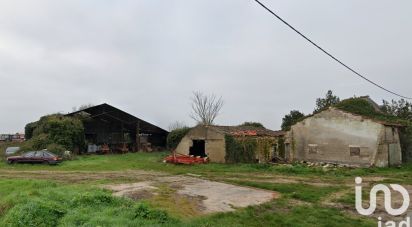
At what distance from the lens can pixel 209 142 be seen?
33.3 metres

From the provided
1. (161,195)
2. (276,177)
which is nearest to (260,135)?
(276,177)

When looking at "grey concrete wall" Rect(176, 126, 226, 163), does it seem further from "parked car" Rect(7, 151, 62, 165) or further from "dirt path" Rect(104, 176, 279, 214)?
"dirt path" Rect(104, 176, 279, 214)

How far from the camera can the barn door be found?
2938cm

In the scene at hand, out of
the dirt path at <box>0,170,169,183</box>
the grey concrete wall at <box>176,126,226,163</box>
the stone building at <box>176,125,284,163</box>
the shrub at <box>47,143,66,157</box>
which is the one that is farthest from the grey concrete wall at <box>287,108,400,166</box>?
the shrub at <box>47,143,66,157</box>

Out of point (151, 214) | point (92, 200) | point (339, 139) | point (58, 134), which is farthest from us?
point (58, 134)

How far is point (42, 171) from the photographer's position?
25.7m

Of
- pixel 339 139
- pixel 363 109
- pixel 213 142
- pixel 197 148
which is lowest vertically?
pixel 197 148

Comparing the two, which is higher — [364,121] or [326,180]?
[364,121]

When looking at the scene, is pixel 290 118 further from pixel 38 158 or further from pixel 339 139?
pixel 38 158

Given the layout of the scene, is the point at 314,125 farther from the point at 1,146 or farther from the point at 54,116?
the point at 1,146

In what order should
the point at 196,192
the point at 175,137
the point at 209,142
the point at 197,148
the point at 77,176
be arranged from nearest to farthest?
the point at 196,192, the point at 77,176, the point at 209,142, the point at 197,148, the point at 175,137

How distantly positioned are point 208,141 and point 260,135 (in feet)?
13.6

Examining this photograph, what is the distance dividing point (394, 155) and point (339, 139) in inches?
164

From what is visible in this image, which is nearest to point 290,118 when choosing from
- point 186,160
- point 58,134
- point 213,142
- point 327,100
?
point 327,100
